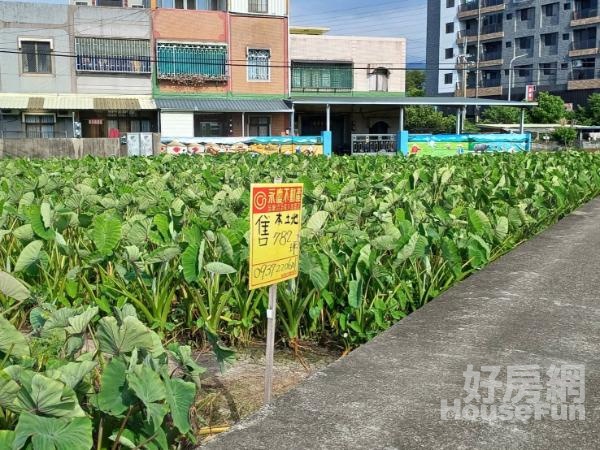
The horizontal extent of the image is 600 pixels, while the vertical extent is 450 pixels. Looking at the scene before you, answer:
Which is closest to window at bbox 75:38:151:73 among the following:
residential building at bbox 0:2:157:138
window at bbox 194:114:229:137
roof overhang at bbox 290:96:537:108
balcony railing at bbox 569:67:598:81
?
residential building at bbox 0:2:157:138

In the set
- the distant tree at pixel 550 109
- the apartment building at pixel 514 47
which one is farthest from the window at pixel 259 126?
the distant tree at pixel 550 109

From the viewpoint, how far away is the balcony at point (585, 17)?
2420 inches

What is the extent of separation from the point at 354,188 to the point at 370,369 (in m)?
4.44

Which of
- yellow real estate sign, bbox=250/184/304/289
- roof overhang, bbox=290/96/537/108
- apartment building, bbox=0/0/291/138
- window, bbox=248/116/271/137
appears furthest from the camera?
window, bbox=248/116/271/137

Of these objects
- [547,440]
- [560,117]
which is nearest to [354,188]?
[547,440]

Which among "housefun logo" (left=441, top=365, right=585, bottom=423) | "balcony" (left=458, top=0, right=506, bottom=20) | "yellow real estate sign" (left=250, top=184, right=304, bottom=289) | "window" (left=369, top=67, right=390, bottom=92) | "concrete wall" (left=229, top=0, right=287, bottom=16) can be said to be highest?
"balcony" (left=458, top=0, right=506, bottom=20)

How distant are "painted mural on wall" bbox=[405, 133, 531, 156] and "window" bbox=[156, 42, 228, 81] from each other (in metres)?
11.7

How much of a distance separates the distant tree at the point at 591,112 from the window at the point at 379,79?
86.5 ft

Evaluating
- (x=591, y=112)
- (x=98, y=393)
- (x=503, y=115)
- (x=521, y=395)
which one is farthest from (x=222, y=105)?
(x=591, y=112)

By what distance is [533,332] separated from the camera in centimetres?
386

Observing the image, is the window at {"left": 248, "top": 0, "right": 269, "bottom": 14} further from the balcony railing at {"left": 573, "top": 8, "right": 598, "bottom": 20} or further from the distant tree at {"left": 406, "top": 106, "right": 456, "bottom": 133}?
the balcony railing at {"left": 573, "top": 8, "right": 598, "bottom": 20}

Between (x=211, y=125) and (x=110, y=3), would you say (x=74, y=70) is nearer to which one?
(x=110, y=3)

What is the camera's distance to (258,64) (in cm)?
3709

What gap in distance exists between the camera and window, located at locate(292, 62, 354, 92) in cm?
3822
